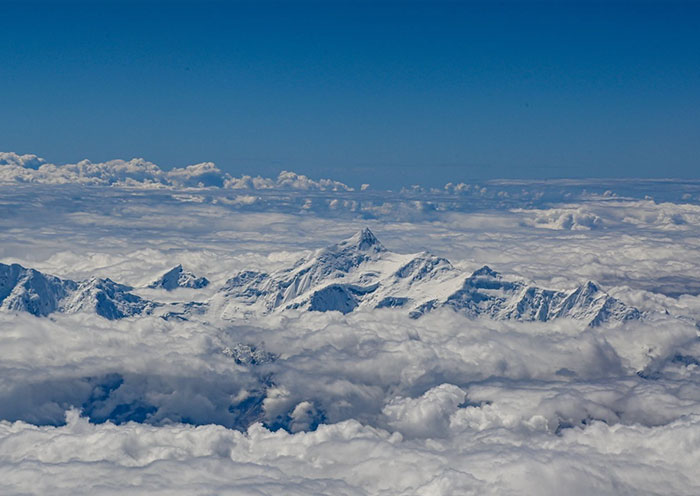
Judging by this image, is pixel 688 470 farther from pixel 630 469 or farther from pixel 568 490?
pixel 568 490

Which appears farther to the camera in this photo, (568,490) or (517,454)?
(517,454)

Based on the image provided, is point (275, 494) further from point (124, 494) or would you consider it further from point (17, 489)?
point (17, 489)

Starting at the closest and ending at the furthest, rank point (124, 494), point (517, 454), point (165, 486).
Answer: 1. point (124, 494)
2. point (165, 486)
3. point (517, 454)

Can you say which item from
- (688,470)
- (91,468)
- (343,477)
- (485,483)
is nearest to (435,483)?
(485,483)

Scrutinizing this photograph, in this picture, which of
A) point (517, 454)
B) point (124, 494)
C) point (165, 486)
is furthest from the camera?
point (517, 454)

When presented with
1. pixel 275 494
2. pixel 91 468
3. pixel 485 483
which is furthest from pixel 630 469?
pixel 91 468

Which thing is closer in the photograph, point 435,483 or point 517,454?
point 435,483

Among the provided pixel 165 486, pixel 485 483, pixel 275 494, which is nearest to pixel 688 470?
pixel 485 483

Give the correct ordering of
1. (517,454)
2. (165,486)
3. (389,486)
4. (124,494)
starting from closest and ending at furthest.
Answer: (124,494)
(165,486)
(389,486)
(517,454)
